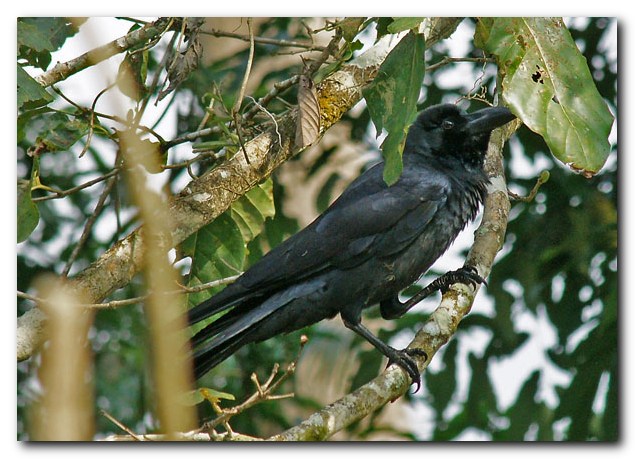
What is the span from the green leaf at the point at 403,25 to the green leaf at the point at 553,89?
0.25m

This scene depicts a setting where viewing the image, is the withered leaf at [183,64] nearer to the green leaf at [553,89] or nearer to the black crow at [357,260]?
the black crow at [357,260]

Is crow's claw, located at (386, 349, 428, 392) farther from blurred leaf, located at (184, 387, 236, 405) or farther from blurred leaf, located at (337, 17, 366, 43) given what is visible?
blurred leaf, located at (337, 17, 366, 43)

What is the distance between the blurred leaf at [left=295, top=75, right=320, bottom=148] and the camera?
3014 mm

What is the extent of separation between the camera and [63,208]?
17.4 feet

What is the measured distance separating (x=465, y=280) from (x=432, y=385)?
1.74 metres

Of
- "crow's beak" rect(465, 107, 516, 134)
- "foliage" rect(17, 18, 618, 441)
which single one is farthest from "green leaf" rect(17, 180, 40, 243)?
"crow's beak" rect(465, 107, 516, 134)

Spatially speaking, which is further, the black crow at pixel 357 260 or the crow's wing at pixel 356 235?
the crow's wing at pixel 356 235

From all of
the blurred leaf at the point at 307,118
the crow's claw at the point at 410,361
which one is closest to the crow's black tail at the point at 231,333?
the crow's claw at the point at 410,361

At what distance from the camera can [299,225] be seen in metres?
5.04

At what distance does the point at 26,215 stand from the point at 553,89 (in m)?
1.63

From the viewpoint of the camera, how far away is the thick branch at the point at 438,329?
99.0 inches

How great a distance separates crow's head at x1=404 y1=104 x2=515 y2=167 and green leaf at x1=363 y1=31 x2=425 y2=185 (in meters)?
0.82

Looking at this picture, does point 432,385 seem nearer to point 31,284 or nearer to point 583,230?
point 583,230

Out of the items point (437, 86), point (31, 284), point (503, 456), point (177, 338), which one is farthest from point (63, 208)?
point (503, 456)
